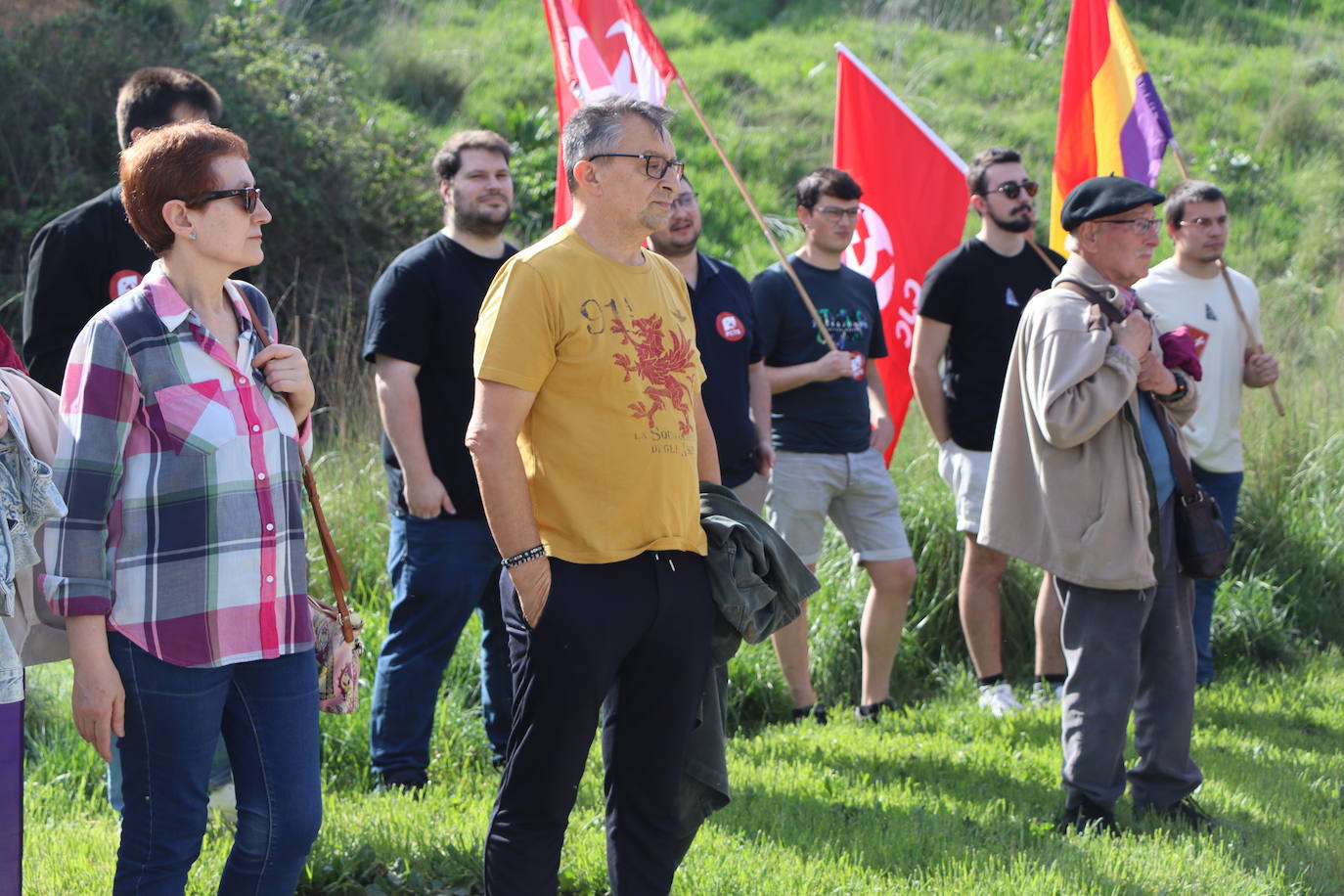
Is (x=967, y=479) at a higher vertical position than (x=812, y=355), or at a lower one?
lower

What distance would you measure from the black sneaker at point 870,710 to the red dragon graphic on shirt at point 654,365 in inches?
123

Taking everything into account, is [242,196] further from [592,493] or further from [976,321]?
[976,321]

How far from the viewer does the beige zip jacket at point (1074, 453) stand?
434 centimetres

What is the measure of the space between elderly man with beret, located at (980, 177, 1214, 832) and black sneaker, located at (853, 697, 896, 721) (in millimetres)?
1637

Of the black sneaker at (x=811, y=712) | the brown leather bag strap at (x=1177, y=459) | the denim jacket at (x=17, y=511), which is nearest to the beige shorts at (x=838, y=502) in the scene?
the black sneaker at (x=811, y=712)

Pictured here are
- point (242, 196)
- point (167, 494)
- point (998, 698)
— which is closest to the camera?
point (167, 494)

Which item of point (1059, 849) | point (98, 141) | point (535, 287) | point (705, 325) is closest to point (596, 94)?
point (705, 325)

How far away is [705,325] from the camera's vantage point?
532 centimetres

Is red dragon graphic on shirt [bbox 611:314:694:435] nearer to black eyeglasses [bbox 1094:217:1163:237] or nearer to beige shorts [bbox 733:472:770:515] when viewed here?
black eyeglasses [bbox 1094:217:1163:237]

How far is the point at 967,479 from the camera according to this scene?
6.36 meters

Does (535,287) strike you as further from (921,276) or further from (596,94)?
(921,276)

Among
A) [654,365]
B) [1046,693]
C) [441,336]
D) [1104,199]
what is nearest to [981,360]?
[1046,693]

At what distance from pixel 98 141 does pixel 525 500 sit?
1090 centimetres

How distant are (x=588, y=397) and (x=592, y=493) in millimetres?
225
